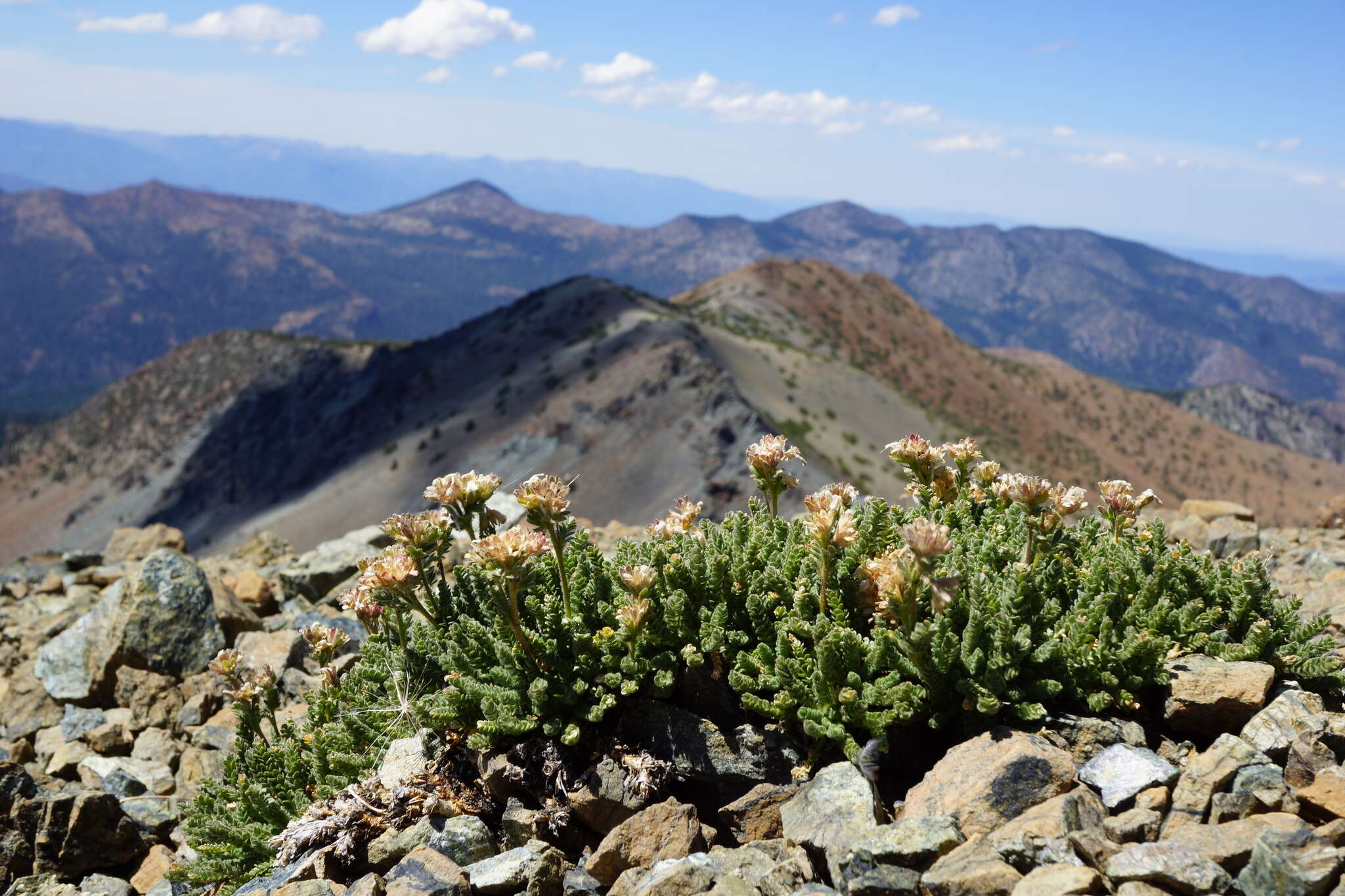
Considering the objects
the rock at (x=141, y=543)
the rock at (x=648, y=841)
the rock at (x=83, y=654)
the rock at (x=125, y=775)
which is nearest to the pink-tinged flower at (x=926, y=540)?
the rock at (x=648, y=841)

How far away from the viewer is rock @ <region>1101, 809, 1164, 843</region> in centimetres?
350

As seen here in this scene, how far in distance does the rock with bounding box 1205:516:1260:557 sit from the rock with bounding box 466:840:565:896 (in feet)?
24.7

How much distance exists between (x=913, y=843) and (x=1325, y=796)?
5.97 feet

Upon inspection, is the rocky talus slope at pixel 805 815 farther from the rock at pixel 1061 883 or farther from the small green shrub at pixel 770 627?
the small green shrub at pixel 770 627

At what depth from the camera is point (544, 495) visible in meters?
4.19

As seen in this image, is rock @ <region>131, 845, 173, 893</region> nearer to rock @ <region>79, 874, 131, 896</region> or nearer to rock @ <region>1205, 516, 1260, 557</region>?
rock @ <region>79, 874, 131, 896</region>

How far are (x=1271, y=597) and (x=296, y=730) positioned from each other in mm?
6317

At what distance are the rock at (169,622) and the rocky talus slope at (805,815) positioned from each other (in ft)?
4.67

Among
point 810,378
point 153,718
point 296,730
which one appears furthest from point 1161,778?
point 810,378

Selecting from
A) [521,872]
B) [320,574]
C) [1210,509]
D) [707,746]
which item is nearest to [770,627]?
[707,746]

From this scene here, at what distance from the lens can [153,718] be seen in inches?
285

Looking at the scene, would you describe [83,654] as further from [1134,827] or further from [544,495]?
[1134,827]

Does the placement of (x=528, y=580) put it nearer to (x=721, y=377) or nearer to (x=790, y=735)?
(x=790, y=735)

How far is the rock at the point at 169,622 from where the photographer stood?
7551mm
